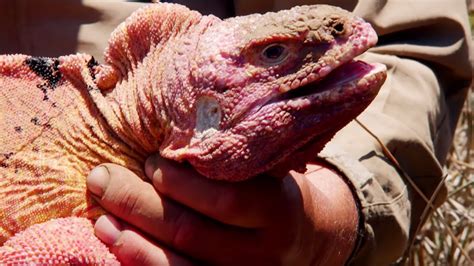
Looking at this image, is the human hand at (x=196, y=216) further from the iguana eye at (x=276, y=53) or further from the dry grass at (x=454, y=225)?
the dry grass at (x=454, y=225)

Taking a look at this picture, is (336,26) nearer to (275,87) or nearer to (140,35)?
(275,87)

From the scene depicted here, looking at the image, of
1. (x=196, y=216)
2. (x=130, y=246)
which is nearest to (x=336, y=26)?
(x=196, y=216)

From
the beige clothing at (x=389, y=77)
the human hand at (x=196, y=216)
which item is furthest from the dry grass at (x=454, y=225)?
the human hand at (x=196, y=216)

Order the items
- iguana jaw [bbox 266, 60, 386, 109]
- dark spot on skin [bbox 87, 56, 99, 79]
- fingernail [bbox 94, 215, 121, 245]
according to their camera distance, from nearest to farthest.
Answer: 1. iguana jaw [bbox 266, 60, 386, 109]
2. fingernail [bbox 94, 215, 121, 245]
3. dark spot on skin [bbox 87, 56, 99, 79]

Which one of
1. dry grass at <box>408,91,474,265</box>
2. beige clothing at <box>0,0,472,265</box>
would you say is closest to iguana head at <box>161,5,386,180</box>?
beige clothing at <box>0,0,472,265</box>

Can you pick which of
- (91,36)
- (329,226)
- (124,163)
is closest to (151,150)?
(124,163)

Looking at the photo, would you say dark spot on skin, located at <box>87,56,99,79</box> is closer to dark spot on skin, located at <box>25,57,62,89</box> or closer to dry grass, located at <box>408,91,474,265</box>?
dark spot on skin, located at <box>25,57,62,89</box>
